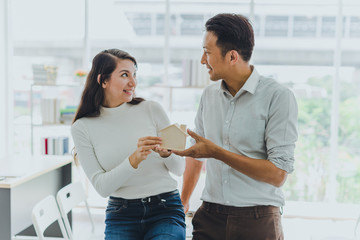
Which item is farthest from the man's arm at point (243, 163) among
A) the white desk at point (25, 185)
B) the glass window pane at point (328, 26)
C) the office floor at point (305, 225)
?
the glass window pane at point (328, 26)

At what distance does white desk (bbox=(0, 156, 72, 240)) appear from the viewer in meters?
2.54

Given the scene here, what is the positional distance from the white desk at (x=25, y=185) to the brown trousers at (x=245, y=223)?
1456 mm

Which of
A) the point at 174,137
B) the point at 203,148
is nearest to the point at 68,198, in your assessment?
the point at 174,137

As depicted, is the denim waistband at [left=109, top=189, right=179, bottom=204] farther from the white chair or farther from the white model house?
the white chair

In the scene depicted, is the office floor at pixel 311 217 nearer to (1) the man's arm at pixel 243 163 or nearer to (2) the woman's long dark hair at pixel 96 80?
(2) the woman's long dark hair at pixel 96 80

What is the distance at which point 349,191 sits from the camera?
468cm

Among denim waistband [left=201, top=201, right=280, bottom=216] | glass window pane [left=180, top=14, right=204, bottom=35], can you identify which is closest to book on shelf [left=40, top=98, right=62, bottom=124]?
glass window pane [left=180, top=14, right=204, bottom=35]

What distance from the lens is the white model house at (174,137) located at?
1727mm

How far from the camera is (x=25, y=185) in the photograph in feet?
9.24

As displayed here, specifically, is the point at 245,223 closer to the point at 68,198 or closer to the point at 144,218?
the point at 144,218

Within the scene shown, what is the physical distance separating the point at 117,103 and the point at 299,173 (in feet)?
10.4

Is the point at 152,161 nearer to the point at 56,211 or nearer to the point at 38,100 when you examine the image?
the point at 56,211

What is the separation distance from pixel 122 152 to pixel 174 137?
1.25 feet

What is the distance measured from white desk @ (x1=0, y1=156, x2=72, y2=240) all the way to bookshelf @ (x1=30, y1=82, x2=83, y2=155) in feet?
3.19
